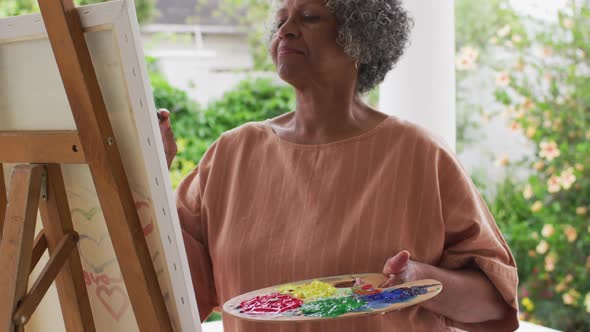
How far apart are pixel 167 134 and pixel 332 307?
1.77 feet

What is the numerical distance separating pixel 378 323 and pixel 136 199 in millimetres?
663

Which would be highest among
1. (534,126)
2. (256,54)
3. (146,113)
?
(146,113)

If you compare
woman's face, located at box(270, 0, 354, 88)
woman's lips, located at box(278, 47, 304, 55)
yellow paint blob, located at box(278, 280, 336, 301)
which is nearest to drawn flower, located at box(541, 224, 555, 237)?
woman's face, located at box(270, 0, 354, 88)

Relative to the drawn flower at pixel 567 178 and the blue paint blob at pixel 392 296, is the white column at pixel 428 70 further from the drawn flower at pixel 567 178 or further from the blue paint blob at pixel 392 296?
the blue paint blob at pixel 392 296

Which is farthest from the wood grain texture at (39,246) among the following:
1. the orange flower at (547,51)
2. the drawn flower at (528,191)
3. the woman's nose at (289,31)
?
the orange flower at (547,51)

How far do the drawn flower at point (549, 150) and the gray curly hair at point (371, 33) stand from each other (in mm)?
2511

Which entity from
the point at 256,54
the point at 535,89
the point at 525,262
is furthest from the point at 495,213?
the point at 256,54

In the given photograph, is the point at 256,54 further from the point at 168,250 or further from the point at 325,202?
the point at 168,250

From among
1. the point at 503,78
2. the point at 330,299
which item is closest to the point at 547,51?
the point at 503,78

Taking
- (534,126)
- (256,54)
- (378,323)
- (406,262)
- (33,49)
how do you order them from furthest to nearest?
1. (256,54)
2. (534,126)
3. (378,323)
4. (406,262)
5. (33,49)

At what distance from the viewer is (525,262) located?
452 cm

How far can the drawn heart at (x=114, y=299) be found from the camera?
1.54 meters

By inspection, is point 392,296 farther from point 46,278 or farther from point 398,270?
point 46,278

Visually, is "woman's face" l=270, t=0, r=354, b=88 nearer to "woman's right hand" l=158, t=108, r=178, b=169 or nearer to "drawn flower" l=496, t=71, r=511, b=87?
"woman's right hand" l=158, t=108, r=178, b=169
